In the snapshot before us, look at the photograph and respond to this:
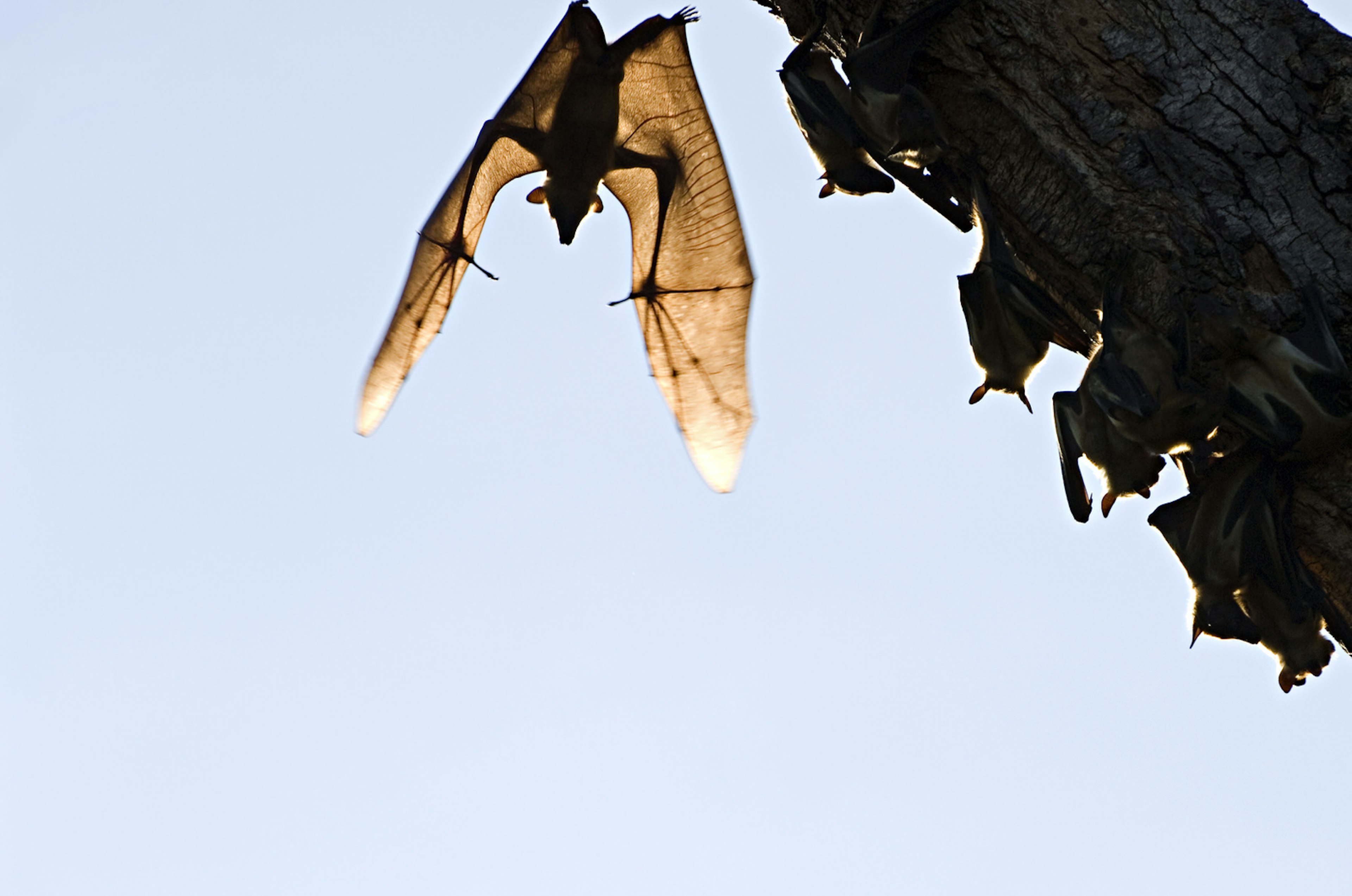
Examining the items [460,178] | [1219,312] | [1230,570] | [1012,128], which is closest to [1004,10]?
[1012,128]

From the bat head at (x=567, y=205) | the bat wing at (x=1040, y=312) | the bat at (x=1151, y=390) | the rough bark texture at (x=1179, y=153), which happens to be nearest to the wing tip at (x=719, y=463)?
the bat head at (x=567, y=205)

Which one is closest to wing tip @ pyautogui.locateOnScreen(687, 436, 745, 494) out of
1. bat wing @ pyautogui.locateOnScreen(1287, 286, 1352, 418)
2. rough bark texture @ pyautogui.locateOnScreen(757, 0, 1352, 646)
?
rough bark texture @ pyautogui.locateOnScreen(757, 0, 1352, 646)

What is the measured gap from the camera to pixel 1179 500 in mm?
2518

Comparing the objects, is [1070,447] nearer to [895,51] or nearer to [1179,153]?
[1179,153]

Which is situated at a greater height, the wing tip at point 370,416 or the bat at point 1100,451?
the wing tip at point 370,416

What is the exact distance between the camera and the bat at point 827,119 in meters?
2.93

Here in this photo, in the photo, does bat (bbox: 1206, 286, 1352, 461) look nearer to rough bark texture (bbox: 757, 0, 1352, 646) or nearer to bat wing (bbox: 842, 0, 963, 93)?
rough bark texture (bbox: 757, 0, 1352, 646)

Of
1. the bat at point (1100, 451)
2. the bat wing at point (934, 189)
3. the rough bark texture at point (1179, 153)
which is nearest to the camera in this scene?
the rough bark texture at point (1179, 153)

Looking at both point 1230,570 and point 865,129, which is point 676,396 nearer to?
point 865,129

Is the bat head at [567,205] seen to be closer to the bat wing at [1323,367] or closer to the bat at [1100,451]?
the bat at [1100,451]

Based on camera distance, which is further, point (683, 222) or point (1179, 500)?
point (683, 222)

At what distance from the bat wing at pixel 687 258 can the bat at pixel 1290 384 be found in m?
1.59

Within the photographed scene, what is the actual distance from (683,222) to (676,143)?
25cm

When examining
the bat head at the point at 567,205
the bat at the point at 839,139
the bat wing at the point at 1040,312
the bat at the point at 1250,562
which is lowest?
the bat at the point at 1250,562
